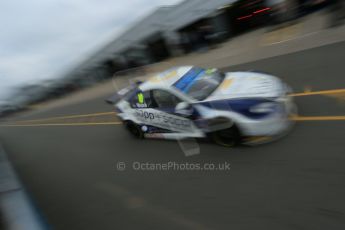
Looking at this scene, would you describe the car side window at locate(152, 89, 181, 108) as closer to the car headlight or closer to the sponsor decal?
the sponsor decal

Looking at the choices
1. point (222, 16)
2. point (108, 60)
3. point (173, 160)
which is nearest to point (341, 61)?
point (173, 160)

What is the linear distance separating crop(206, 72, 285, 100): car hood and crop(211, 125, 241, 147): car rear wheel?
632 millimetres

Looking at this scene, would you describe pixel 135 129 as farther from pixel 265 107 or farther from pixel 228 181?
pixel 265 107

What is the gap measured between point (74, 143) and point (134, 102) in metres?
4.42

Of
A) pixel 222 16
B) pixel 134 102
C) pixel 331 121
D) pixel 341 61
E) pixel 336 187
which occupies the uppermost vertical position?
pixel 222 16

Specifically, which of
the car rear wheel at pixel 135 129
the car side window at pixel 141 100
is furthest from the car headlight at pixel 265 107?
the car rear wheel at pixel 135 129

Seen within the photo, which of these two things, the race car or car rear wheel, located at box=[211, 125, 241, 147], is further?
car rear wheel, located at box=[211, 125, 241, 147]

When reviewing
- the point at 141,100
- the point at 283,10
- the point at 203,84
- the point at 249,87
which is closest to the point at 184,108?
the point at 203,84

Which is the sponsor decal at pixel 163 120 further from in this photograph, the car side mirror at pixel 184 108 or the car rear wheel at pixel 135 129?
the car rear wheel at pixel 135 129

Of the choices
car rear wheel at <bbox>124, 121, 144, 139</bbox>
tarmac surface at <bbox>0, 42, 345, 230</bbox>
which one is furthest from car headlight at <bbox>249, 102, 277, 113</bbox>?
car rear wheel at <bbox>124, 121, 144, 139</bbox>

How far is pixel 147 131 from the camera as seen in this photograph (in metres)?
6.80

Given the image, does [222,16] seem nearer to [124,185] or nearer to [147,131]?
[147,131]

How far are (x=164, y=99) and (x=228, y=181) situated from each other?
2188mm

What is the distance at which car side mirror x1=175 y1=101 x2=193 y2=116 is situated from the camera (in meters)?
5.30
